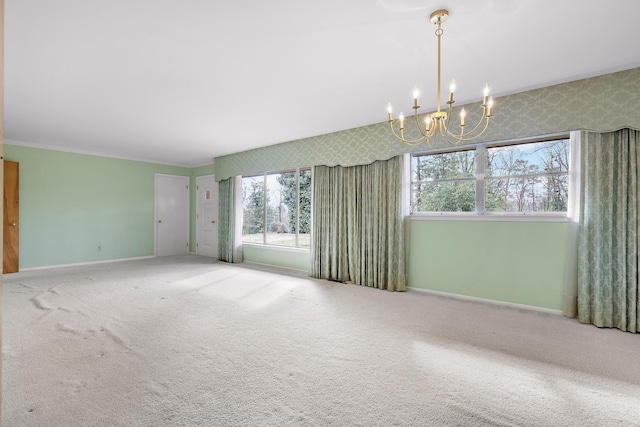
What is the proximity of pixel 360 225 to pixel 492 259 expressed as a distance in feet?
6.03

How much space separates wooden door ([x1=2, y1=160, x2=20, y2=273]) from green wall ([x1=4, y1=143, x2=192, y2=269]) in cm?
16

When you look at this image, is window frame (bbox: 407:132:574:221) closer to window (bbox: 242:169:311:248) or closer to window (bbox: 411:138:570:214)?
window (bbox: 411:138:570:214)

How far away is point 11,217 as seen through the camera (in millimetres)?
5438

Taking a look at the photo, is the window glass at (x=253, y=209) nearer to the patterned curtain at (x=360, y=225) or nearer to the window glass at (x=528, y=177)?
the patterned curtain at (x=360, y=225)

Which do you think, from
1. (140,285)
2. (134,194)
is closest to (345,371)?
(140,285)

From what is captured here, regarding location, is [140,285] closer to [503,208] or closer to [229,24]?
[229,24]

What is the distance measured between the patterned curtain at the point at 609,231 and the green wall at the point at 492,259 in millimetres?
244

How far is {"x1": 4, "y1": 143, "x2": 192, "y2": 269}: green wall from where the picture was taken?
5.77m

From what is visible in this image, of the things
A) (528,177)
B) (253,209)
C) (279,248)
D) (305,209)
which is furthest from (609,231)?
(253,209)

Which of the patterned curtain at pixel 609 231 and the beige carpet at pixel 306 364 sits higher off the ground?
the patterned curtain at pixel 609 231

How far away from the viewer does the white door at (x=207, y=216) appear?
7.77 meters

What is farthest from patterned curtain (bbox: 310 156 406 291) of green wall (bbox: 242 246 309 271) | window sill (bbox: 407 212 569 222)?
green wall (bbox: 242 246 309 271)

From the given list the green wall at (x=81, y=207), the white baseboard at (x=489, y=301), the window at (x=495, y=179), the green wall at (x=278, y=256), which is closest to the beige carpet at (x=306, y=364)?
the white baseboard at (x=489, y=301)

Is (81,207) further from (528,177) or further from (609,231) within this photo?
(609,231)
